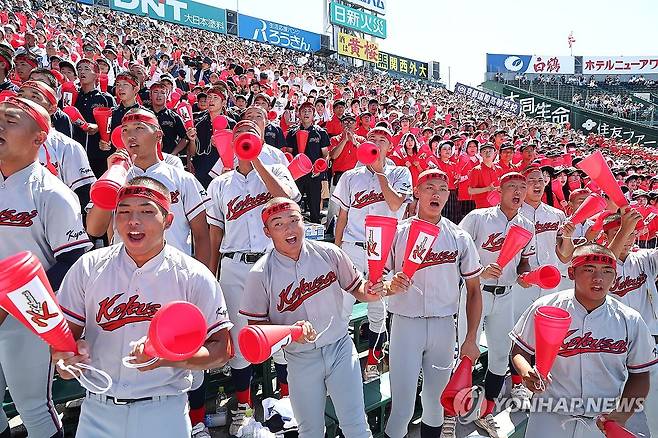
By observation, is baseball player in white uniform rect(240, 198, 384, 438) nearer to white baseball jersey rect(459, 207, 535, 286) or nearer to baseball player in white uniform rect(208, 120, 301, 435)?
baseball player in white uniform rect(208, 120, 301, 435)

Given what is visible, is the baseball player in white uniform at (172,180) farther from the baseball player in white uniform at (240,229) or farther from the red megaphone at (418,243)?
the red megaphone at (418,243)

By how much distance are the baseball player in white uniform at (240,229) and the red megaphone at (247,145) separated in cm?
25

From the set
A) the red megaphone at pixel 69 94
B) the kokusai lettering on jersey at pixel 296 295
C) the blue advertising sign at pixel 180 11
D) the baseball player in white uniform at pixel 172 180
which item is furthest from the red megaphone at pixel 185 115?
the blue advertising sign at pixel 180 11

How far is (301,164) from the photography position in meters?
4.57

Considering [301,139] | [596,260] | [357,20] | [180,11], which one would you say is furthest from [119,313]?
[357,20]

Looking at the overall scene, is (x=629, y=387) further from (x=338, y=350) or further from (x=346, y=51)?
(x=346, y=51)

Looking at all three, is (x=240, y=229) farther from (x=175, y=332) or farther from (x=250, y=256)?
(x=175, y=332)

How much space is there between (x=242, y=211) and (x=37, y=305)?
82.4 inches

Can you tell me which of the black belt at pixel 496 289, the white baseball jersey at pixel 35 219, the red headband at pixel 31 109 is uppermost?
the red headband at pixel 31 109

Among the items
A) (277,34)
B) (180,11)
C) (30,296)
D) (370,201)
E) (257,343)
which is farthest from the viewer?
(277,34)

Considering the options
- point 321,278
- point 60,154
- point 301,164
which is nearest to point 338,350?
point 321,278

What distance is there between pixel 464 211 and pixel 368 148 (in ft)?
17.2

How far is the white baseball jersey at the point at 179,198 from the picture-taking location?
129 inches

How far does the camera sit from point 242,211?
376 cm
